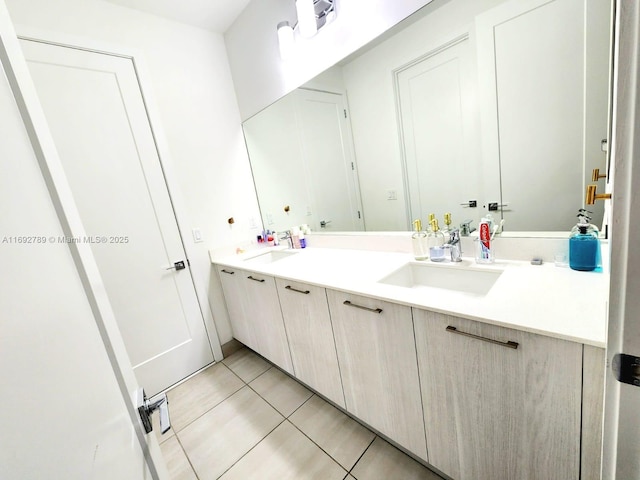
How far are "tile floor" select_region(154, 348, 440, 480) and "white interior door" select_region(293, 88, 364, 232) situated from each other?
1229mm

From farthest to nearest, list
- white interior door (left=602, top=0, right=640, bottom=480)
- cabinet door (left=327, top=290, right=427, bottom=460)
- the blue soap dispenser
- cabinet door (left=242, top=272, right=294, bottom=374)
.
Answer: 1. cabinet door (left=242, top=272, right=294, bottom=374)
2. cabinet door (left=327, top=290, right=427, bottom=460)
3. the blue soap dispenser
4. white interior door (left=602, top=0, right=640, bottom=480)

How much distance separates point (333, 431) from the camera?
1.46 metres

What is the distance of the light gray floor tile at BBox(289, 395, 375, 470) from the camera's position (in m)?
1.34

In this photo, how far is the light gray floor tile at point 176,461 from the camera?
137 cm

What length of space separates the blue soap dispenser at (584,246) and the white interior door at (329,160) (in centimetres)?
116

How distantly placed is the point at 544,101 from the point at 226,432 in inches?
89.4

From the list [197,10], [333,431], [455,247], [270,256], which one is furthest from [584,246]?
[197,10]

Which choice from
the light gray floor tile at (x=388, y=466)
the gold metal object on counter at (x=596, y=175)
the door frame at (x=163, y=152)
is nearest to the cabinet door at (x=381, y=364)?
the light gray floor tile at (x=388, y=466)

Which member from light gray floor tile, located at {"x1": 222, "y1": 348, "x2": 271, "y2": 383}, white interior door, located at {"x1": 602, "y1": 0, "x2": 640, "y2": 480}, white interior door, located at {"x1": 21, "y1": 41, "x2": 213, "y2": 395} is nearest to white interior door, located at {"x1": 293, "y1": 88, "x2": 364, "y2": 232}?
white interior door, located at {"x1": 21, "y1": 41, "x2": 213, "y2": 395}

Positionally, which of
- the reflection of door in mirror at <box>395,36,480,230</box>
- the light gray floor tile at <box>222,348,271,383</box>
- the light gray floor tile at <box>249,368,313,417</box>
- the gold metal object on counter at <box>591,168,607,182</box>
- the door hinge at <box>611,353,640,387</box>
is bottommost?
the light gray floor tile at <box>249,368,313,417</box>

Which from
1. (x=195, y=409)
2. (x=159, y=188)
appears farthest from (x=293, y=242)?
(x=195, y=409)

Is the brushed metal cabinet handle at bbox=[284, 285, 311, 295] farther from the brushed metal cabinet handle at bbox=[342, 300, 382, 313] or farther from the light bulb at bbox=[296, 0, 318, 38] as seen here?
the light bulb at bbox=[296, 0, 318, 38]

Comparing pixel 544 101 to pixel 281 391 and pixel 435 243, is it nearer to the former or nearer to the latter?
pixel 435 243

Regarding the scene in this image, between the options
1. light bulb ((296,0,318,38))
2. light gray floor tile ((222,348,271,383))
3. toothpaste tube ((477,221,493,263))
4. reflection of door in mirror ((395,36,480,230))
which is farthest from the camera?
light gray floor tile ((222,348,271,383))
